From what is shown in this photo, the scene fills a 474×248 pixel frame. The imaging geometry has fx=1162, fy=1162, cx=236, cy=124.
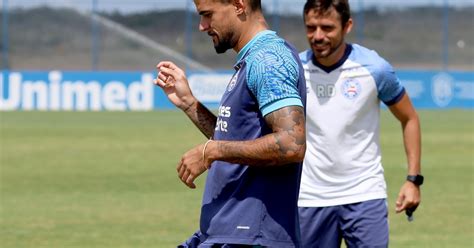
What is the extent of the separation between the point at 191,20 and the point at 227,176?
42176mm

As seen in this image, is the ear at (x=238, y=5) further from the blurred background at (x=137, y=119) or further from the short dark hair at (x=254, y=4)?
the blurred background at (x=137, y=119)

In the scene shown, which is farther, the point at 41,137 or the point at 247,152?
the point at 41,137

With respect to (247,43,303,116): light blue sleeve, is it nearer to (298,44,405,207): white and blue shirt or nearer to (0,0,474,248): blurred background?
(298,44,405,207): white and blue shirt

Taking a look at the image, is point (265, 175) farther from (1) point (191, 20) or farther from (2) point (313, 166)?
(1) point (191, 20)

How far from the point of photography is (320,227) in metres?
7.00

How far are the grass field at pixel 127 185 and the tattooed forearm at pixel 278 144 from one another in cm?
607

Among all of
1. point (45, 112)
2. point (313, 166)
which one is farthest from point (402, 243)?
point (45, 112)

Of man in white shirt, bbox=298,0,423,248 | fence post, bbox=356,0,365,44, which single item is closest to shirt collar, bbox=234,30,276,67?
man in white shirt, bbox=298,0,423,248

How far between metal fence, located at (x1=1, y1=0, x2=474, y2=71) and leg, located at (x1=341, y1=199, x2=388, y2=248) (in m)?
36.9

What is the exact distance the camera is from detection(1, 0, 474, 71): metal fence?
46.6m

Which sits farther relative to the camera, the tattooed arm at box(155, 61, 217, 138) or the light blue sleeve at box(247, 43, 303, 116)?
the tattooed arm at box(155, 61, 217, 138)

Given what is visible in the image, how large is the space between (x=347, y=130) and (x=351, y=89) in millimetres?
253

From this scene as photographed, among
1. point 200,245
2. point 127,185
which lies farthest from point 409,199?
point 127,185

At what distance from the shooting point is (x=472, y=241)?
11078 millimetres
